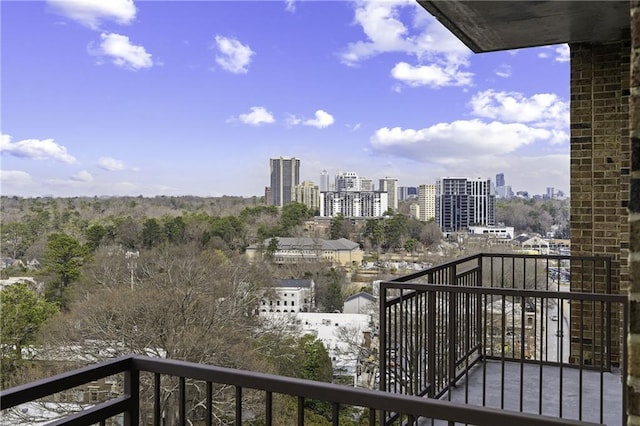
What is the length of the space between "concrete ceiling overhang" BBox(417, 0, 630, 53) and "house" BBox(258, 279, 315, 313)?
12.5 m

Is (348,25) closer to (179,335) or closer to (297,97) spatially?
(297,97)

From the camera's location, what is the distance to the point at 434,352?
3.13 m

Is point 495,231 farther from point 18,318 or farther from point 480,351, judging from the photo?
point 18,318

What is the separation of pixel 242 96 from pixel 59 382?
21.6m

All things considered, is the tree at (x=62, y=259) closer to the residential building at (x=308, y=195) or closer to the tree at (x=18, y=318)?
the tree at (x=18, y=318)

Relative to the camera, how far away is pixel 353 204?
17047 mm

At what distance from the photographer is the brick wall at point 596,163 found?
14.3ft

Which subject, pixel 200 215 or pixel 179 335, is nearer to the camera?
pixel 179 335

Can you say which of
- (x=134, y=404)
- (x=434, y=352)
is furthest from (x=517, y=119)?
(x=134, y=404)

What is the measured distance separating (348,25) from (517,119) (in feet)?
27.5

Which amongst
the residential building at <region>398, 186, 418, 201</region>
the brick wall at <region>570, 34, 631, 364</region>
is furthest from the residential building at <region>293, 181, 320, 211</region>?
the brick wall at <region>570, 34, 631, 364</region>

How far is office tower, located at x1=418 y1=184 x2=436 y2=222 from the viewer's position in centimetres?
1414

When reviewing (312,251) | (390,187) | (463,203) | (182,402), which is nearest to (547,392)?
(182,402)

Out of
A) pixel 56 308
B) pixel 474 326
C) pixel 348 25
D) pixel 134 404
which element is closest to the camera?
pixel 134 404
